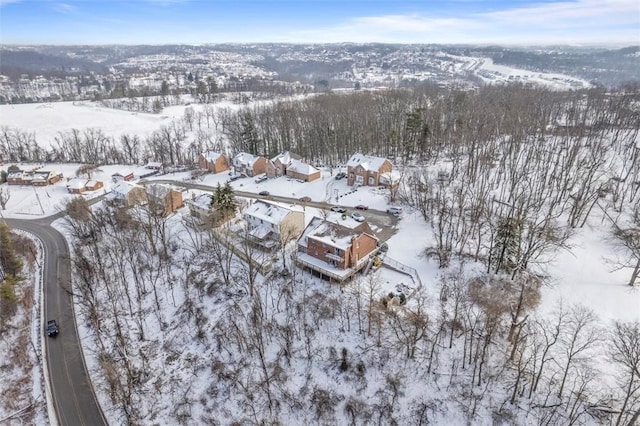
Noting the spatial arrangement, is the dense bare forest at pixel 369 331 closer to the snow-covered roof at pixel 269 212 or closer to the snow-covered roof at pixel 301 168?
the snow-covered roof at pixel 269 212

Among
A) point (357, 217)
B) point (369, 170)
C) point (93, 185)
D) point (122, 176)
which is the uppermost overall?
point (369, 170)

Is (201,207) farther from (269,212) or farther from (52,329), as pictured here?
(52,329)

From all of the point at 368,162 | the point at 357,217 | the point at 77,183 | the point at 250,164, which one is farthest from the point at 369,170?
the point at 77,183

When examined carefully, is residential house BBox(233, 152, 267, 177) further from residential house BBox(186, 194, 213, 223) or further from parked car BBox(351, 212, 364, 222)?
parked car BBox(351, 212, 364, 222)

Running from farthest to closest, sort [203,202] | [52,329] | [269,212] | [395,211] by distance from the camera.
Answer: [203,202] → [395,211] → [269,212] → [52,329]

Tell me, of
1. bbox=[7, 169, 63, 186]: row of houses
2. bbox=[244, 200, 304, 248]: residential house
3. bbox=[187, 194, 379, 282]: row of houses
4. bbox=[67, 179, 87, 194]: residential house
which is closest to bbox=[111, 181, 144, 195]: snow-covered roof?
bbox=[67, 179, 87, 194]: residential house

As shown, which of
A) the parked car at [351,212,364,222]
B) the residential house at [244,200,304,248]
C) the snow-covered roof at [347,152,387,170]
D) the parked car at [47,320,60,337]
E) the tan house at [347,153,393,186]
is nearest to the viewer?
the parked car at [47,320,60,337]
